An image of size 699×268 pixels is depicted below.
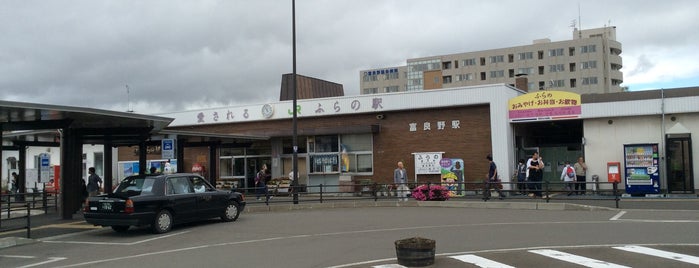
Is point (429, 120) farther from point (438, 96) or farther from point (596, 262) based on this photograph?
point (596, 262)

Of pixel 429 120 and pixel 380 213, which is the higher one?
pixel 429 120

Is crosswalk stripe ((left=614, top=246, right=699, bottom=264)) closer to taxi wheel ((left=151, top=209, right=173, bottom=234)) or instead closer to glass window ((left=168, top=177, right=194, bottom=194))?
taxi wheel ((left=151, top=209, right=173, bottom=234))

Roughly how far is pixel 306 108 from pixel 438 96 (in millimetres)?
6981

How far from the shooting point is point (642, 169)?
21.6 metres

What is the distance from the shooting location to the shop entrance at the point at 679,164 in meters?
21.6

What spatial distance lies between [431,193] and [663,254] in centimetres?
1176

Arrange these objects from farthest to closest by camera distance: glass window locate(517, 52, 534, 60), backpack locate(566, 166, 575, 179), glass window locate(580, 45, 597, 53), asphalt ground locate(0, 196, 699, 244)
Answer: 1. glass window locate(517, 52, 534, 60)
2. glass window locate(580, 45, 597, 53)
3. backpack locate(566, 166, 575, 179)
4. asphalt ground locate(0, 196, 699, 244)

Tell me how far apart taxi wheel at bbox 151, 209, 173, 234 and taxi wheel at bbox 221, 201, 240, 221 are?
212cm

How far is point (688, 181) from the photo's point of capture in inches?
856

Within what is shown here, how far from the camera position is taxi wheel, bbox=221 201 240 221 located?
16091 mm

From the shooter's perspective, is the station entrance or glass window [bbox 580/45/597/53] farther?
glass window [bbox 580/45/597/53]

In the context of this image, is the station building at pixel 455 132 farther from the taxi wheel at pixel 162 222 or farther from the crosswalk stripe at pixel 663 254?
the crosswalk stripe at pixel 663 254

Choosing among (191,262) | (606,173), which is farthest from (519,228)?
(606,173)

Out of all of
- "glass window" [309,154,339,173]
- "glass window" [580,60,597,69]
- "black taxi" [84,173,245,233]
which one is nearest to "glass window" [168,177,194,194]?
"black taxi" [84,173,245,233]
